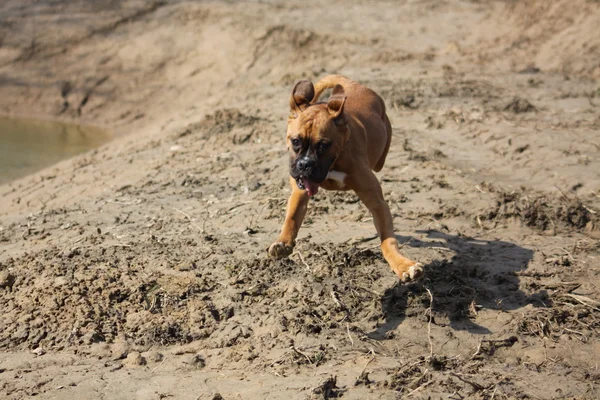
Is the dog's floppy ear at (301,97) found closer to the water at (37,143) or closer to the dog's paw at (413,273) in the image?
the dog's paw at (413,273)

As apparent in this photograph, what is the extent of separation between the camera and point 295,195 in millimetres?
5699

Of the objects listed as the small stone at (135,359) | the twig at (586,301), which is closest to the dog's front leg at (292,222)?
the small stone at (135,359)

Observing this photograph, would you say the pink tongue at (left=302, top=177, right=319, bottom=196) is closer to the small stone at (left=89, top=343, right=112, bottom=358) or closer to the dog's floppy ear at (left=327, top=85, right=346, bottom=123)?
the dog's floppy ear at (left=327, top=85, right=346, bottom=123)

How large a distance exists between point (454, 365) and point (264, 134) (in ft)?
18.8

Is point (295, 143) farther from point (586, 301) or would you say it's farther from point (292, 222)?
point (586, 301)

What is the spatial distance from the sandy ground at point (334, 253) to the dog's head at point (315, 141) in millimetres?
1031

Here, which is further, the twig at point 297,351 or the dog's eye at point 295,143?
the dog's eye at point 295,143

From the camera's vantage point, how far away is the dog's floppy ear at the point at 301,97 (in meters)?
5.84

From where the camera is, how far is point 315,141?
5418 millimetres

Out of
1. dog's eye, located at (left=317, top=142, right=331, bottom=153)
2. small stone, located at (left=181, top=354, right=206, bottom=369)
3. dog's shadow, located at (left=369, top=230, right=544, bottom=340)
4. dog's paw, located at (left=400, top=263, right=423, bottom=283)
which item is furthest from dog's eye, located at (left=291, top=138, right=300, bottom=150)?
small stone, located at (left=181, top=354, right=206, bottom=369)

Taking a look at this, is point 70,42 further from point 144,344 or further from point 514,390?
point 514,390

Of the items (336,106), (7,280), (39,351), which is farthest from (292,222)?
(7,280)

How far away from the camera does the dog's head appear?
5.39 metres

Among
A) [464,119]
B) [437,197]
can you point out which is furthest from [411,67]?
[437,197]
